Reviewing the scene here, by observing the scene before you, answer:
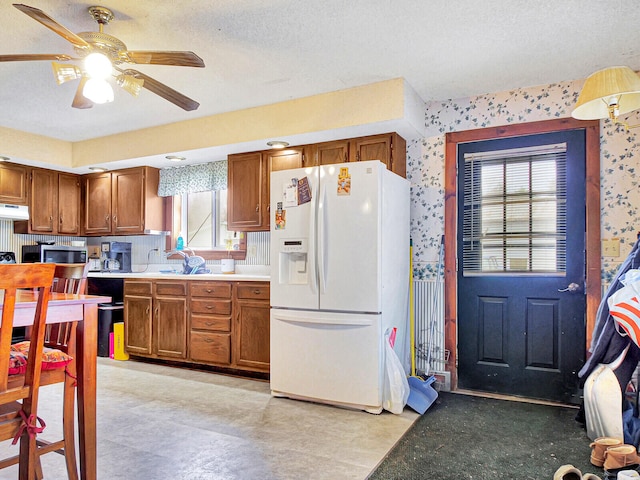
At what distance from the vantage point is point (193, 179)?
479 centimetres

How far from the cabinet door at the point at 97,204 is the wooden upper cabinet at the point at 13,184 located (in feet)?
2.18

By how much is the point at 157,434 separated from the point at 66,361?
99cm

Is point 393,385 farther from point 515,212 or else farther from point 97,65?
point 97,65

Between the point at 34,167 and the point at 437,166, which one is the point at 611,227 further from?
the point at 34,167

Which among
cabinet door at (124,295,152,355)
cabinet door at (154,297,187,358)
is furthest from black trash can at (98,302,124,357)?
cabinet door at (154,297,187,358)

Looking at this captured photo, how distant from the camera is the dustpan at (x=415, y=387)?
303 centimetres

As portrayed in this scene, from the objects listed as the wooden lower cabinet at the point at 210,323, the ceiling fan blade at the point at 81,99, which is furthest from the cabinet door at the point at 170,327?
the ceiling fan blade at the point at 81,99

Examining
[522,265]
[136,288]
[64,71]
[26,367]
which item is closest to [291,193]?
[64,71]

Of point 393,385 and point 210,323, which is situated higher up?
point 210,323

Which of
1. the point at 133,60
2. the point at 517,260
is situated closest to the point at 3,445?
the point at 133,60

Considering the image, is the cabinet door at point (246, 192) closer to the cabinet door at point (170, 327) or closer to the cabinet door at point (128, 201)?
the cabinet door at point (170, 327)

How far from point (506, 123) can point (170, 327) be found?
11.4 ft

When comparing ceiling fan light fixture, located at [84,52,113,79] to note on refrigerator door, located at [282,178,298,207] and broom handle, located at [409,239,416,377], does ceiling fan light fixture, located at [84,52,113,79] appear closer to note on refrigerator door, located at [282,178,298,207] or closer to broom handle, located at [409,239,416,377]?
note on refrigerator door, located at [282,178,298,207]

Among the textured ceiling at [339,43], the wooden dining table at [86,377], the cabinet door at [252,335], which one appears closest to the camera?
the wooden dining table at [86,377]
